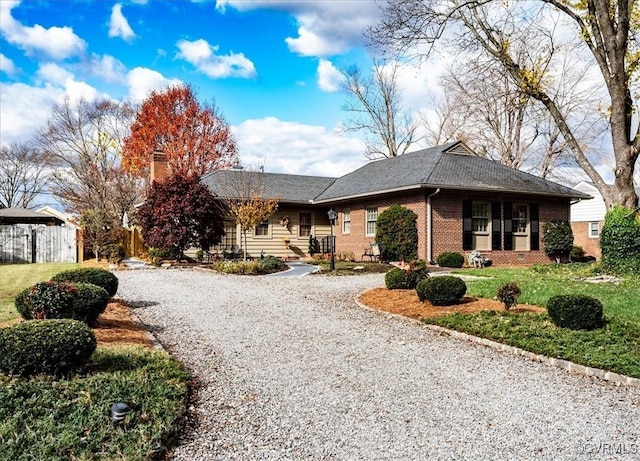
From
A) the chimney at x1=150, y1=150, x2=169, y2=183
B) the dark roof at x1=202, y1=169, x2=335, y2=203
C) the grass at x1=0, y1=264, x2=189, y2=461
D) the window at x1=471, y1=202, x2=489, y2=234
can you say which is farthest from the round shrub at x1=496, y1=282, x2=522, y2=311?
the chimney at x1=150, y1=150, x2=169, y2=183

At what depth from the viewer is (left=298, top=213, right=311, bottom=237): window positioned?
79.6 feet

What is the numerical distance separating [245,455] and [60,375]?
2.24 m

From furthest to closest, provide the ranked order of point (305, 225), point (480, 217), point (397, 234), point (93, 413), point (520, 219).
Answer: point (305, 225), point (520, 219), point (480, 217), point (397, 234), point (93, 413)

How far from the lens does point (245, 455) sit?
3650mm

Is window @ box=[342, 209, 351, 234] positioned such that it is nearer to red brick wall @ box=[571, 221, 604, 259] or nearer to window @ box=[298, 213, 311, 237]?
window @ box=[298, 213, 311, 237]

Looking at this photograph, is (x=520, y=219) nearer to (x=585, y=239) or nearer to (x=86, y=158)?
(x=585, y=239)

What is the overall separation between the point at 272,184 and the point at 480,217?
1031 cm

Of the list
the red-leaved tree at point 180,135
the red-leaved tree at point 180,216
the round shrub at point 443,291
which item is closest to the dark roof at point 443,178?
the red-leaved tree at point 180,216

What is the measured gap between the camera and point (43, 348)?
462 centimetres

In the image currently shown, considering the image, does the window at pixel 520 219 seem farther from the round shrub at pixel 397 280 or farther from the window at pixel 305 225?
the round shrub at pixel 397 280

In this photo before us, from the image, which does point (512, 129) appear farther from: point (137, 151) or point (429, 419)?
point (429, 419)

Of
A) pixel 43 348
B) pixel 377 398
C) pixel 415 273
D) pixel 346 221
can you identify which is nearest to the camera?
pixel 43 348

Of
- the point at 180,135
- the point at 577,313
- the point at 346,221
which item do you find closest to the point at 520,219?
the point at 346,221

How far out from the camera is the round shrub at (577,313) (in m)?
6.91
